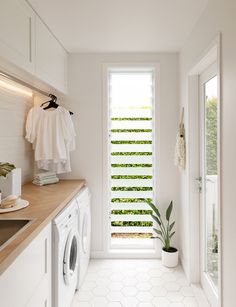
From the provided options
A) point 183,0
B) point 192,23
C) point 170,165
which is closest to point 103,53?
point 192,23

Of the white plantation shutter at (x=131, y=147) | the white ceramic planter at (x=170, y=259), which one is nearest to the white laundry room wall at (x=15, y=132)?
the white plantation shutter at (x=131, y=147)

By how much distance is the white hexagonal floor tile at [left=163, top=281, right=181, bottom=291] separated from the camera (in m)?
2.51

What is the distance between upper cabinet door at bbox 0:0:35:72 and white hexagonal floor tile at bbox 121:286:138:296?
7.06 ft

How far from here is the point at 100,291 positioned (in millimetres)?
2473

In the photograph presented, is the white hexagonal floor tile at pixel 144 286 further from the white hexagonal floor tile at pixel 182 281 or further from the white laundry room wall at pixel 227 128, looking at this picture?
the white laundry room wall at pixel 227 128

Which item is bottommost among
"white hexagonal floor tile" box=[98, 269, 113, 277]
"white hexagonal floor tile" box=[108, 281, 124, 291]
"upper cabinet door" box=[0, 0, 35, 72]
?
"white hexagonal floor tile" box=[108, 281, 124, 291]

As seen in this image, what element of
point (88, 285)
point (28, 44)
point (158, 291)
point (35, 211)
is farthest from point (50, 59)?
point (158, 291)

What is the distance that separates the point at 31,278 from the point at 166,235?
6.57 ft

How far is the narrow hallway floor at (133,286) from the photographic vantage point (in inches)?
90.8

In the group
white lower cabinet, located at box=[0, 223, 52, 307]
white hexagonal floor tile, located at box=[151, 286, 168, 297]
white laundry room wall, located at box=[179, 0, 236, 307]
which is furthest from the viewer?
white hexagonal floor tile, located at box=[151, 286, 168, 297]

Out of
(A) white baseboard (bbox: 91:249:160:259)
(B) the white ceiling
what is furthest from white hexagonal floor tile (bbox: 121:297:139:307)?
(B) the white ceiling

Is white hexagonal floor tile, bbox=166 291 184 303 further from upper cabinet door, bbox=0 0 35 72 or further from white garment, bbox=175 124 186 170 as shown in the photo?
upper cabinet door, bbox=0 0 35 72

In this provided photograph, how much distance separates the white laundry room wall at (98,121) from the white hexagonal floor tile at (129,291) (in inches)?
28.4

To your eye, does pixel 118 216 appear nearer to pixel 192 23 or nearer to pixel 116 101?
pixel 116 101
